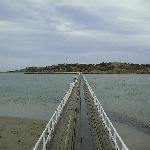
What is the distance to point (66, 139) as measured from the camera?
68.6 feet

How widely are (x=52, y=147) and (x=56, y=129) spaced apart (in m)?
4.65

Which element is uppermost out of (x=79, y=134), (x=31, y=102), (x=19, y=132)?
(x=79, y=134)

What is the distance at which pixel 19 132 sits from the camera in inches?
1120

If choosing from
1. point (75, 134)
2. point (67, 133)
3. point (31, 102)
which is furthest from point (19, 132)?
point (31, 102)

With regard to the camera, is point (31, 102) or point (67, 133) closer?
point (67, 133)

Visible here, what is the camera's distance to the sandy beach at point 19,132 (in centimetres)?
2370

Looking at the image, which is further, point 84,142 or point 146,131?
point 146,131

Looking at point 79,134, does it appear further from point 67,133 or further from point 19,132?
point 19,132

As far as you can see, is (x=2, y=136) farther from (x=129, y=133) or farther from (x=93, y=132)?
(x=129, y=133)

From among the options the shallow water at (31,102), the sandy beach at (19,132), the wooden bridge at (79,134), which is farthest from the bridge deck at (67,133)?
the shallow water at (31,102)

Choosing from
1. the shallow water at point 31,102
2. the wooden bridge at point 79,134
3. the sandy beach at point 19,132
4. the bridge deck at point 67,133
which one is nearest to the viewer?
the wooden bridge at point 79,134

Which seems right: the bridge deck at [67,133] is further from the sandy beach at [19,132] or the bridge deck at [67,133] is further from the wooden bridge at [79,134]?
the sandy beach at [19,132]

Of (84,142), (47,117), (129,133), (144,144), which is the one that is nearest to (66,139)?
(84,142)

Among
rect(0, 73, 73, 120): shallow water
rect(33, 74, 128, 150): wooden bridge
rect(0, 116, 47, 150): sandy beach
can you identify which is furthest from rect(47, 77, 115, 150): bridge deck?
rect(0, 73, 73, 120): shallow water
